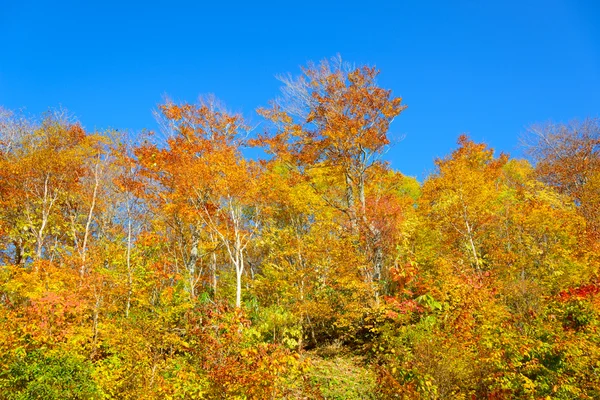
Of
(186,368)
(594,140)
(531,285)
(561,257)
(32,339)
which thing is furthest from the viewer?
(594,140)

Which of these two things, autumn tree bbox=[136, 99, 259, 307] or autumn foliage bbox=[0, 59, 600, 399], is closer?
autumn foliage bbox=[0, 59, 600, 399]

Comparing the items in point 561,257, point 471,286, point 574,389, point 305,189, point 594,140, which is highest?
point 594,140

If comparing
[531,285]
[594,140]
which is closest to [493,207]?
[531,285]

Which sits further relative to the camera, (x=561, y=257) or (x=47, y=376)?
(x=561, y=257)

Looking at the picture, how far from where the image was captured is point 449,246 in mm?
16750

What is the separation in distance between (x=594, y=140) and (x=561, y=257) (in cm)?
1470

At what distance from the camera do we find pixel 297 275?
13.6 metres

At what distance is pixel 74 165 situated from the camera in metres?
17.5

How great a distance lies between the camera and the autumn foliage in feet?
21.7

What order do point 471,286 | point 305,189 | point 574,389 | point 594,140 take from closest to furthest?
point 574,389 < point 471,286 < point 305,189 < point 594,140

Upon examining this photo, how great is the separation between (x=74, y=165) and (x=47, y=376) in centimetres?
1389

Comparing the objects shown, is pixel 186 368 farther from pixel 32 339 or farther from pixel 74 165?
pixel 74 165

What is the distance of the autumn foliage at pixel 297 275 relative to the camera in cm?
661

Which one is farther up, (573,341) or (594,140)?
(594,140)
